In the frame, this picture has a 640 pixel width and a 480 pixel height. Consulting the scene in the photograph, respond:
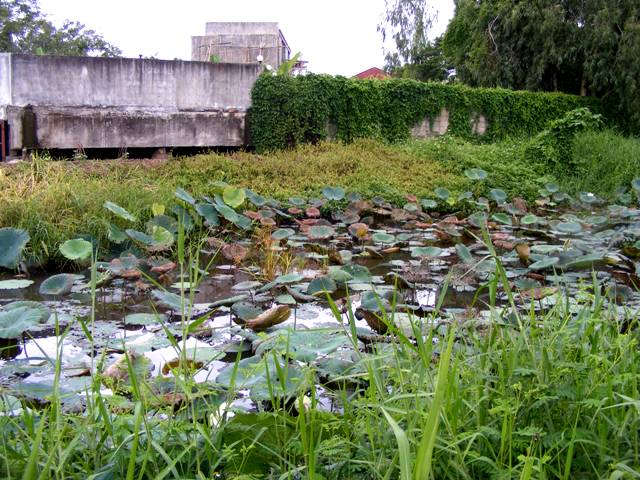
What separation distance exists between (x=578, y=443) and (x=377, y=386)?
1.62 ft

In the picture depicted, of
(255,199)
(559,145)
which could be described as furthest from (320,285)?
(559,145)

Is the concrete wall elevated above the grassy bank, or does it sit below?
above

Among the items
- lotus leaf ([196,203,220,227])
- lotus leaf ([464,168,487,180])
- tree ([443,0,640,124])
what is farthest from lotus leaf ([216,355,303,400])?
tree ([443,0,640,124])

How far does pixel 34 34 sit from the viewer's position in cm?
2239

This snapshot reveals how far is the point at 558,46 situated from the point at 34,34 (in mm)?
18372

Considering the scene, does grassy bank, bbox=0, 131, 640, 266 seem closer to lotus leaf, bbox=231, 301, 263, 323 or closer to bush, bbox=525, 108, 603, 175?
bush, bbox=525, 108, 603, 175

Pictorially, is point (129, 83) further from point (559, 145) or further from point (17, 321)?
point (17, 321)

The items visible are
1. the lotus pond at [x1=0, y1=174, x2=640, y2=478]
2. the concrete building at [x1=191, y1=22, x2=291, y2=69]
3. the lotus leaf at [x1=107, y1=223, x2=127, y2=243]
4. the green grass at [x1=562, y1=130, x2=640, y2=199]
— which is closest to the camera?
the lotus pond at [x1=0, y1=174, x2=640, y2=478]

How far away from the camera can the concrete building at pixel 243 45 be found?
17.1 metres

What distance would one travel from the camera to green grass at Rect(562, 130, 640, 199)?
9.31 m

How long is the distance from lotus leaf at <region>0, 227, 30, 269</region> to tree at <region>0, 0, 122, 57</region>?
63.7 feet

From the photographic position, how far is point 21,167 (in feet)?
19.5

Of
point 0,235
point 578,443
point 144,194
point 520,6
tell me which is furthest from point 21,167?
point 520,6

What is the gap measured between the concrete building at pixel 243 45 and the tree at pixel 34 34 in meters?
6.76
